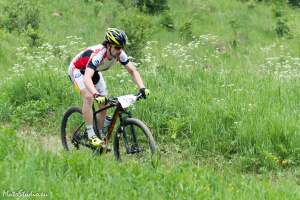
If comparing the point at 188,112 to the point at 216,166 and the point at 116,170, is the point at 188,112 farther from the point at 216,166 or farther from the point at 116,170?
the point at 116,170

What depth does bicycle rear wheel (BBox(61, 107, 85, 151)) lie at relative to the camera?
782 cm

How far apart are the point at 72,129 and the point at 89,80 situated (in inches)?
75.2

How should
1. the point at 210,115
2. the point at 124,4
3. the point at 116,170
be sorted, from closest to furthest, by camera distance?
1. the point at 116,170
2. the point at 210,115
3. the point at 124,4

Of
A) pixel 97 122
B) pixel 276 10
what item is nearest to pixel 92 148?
pixel 97 122

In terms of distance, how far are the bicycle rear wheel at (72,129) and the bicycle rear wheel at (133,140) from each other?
2.46 feet

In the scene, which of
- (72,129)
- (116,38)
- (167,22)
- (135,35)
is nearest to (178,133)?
(72,129)

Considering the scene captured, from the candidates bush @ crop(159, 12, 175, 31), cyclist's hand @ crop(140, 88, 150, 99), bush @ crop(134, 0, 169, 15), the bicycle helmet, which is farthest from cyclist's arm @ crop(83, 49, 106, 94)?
bush @ crop(134, 0, 169, 15)

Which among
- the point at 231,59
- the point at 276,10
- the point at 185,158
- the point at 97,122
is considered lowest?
the point at 276,10

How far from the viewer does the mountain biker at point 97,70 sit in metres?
6.79

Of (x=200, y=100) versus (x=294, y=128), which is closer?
(x=294, y=128)

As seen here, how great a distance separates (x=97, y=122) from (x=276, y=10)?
23.1m

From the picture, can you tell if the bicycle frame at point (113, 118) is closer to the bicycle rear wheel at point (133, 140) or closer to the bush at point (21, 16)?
the bicycle rear wheel at point (133, 140)

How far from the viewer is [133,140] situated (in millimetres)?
7059

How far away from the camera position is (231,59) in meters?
14.9
